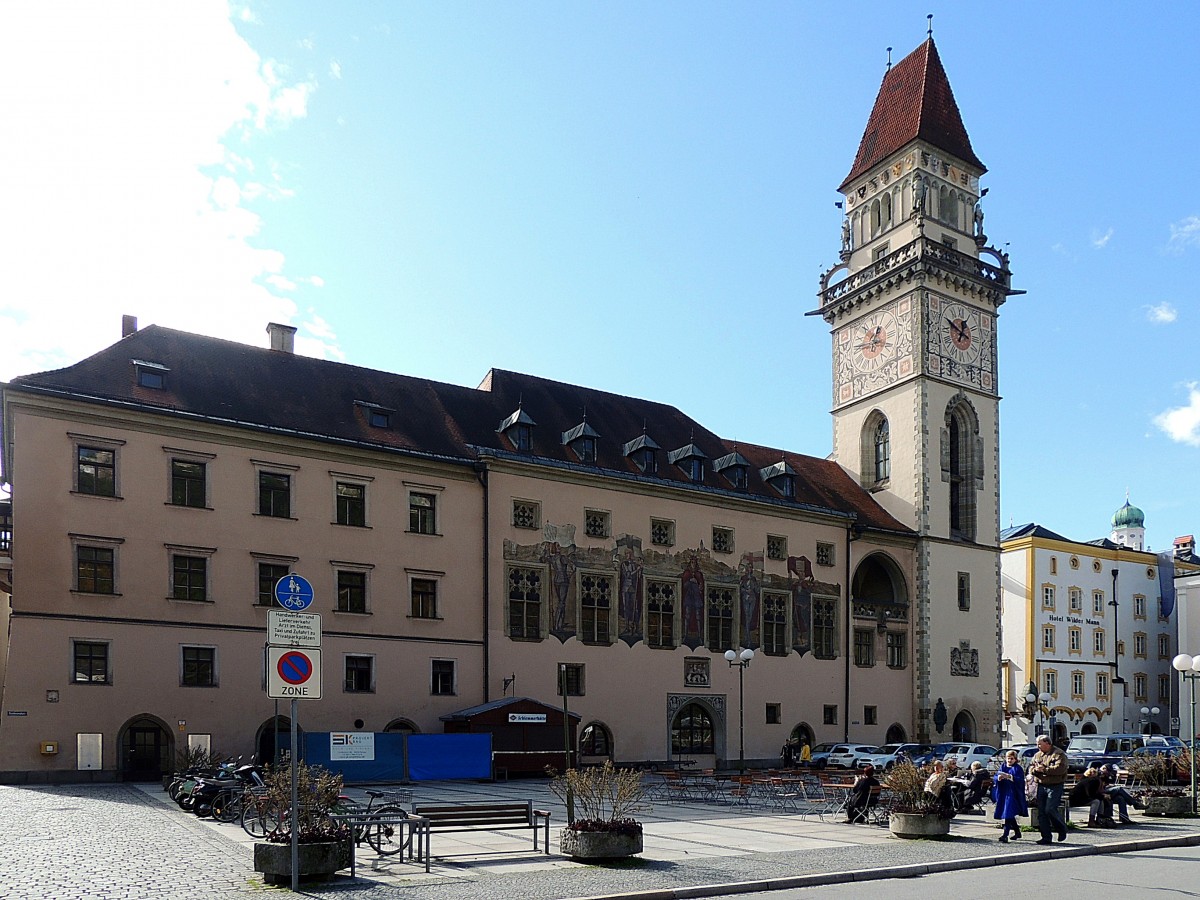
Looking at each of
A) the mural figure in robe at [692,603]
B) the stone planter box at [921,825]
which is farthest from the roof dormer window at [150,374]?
the stone planter box at [921,825]

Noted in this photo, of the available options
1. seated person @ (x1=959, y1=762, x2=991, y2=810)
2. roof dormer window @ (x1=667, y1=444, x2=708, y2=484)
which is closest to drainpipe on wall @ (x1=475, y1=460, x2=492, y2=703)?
roof dormer window @ (x1=667, y1=444, x2=708, y2=484)

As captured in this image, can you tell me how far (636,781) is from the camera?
50.5ft

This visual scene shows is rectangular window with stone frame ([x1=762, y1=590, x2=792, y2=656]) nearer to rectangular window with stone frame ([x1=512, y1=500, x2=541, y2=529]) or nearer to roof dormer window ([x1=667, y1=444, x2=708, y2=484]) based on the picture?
roof dormer window ([x1=667, y1=444, x2=708, y2=484])

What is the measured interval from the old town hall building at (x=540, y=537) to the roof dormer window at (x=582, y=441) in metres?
0.12

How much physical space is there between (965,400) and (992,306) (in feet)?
17.4

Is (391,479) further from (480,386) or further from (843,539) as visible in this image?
(843,539)

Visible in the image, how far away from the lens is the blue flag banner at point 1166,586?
71.2m

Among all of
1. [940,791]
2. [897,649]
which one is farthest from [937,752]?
[940,791]

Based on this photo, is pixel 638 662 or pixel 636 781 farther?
pixel 638 662

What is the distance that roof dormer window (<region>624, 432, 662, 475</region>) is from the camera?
42906 millimetres

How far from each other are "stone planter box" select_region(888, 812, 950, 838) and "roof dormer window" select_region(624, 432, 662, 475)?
25200 millimetres

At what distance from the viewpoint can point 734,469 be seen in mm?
45781

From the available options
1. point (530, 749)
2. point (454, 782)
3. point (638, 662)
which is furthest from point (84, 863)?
point (638, 662)

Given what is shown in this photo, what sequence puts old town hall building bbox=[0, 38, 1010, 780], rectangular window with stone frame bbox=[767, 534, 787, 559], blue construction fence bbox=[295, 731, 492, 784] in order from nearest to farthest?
blue construction fence bbox=[295, 731, 492, 784] < old town hall building bbox=[0, 38, 1010, 780] < rectangular window with stone frame bbox=[767, 534, 787, 559]
